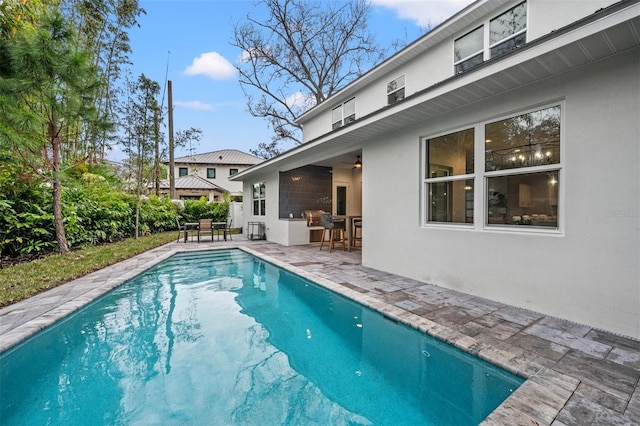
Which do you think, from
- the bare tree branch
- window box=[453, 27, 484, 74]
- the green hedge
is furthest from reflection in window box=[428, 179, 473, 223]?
the bare tree branch

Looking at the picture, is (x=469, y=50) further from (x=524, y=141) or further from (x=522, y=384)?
(x=522, y=384)

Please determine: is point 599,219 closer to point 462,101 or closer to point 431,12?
point 462,101

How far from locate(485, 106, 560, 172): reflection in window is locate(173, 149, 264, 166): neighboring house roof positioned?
2886 cm

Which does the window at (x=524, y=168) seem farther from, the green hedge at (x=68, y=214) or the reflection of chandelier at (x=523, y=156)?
the green hedge at (x=68, y=214)

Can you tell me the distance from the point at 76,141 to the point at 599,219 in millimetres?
13620

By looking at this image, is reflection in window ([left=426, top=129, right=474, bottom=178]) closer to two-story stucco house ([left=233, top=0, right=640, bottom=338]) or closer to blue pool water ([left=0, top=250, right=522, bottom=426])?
two-story stucco house ([left=233, top=0, right=640, bottom=338])

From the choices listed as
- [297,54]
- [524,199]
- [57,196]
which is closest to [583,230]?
[524,199]

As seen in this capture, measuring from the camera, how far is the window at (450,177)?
442cm

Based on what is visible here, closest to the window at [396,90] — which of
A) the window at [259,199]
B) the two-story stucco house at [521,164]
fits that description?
the two-story stucco house at [521,164]

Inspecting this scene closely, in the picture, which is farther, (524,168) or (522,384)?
(524,168)

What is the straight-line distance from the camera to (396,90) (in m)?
8.20

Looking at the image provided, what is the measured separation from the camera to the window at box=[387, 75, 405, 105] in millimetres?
8039

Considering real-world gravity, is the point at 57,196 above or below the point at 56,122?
below

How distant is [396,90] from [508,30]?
2.92 m
